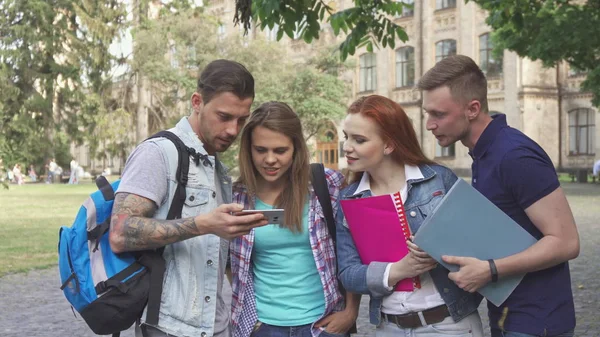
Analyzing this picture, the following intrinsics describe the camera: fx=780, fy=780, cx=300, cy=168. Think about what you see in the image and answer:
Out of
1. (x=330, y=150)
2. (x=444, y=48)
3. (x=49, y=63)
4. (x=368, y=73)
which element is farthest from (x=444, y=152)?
(x=49, y=63)

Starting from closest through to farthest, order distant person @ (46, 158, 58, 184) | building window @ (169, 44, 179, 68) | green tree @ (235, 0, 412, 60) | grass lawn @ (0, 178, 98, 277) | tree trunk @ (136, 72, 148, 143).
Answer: green tree @ (235, 0, 412, 60), grass lawn @ (0, 178, 98, 277), building window @ (169, 44, 179, 68), tree trunk @ (136, 72, 148, 143), distant person @ (46, 158, 58, 184)

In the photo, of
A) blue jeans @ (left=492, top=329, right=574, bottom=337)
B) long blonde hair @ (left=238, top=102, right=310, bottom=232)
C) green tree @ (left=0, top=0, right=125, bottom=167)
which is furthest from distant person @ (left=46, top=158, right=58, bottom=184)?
blue jeans @ (left=492, top=329, right=574, bottom=337)

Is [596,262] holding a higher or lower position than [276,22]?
lower

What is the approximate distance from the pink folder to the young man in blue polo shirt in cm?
32

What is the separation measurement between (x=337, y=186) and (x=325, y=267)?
1.35 ft

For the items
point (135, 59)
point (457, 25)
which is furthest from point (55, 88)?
point (457, 25)

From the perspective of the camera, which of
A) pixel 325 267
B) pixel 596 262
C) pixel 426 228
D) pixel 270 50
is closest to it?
pixel 426 228

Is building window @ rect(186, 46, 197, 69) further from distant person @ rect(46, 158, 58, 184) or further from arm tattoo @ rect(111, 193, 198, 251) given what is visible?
arm tattoo @ rect(111, 193, 198, 251)

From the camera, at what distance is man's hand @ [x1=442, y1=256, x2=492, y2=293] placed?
119 inches

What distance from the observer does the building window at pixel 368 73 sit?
176 ft

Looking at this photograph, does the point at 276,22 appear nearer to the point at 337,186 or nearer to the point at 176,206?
the point at 337,186

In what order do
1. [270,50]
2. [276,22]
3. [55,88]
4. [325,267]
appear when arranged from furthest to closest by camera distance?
1. [55,88]
2. [270,50]
3. [276,22]
4. [325,267]

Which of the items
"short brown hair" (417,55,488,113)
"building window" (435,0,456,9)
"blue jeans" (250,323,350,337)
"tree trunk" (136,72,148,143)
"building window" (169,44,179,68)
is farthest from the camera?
"building window" (435,0,456,9)

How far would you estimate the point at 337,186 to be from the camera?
3.78m
